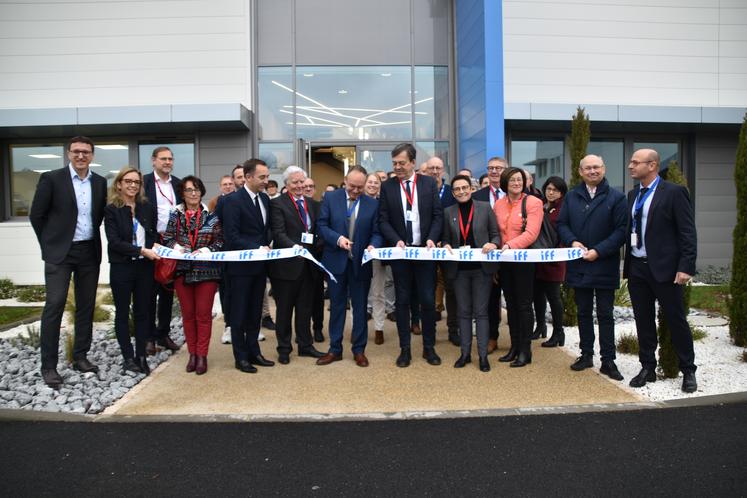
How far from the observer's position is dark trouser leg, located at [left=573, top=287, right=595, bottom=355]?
18.1 feet

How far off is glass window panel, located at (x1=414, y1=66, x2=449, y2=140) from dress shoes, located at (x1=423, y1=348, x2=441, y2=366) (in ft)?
27.1

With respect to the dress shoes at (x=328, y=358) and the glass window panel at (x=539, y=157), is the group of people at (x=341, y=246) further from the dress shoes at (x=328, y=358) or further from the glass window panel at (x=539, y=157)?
the glass window panel at (x=539, y=157)

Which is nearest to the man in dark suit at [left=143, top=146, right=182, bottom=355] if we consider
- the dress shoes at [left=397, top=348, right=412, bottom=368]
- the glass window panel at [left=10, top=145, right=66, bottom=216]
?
the dress shoes at [left=397, top=348, right=412, bottom=368]

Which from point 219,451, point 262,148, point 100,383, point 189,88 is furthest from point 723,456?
point 189,88

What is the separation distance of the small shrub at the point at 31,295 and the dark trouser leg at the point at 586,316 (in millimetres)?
9997

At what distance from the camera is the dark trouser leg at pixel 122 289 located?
5.41 metres

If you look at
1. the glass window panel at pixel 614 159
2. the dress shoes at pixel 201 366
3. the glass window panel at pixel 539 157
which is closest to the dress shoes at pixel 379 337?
the dress shoes at pixel 201 366

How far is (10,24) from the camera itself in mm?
12562

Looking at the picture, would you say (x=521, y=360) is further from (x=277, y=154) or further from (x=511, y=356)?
(x=277, y=154)

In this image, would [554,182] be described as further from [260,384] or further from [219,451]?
[219,451]

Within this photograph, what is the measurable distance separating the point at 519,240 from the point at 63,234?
431 cm

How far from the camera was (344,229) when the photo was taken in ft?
19.3

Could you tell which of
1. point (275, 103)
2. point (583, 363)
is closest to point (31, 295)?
point (275, 103)

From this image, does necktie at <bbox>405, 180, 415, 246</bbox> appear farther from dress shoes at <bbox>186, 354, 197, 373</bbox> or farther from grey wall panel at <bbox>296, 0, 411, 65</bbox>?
grey wall panel at <bbox>296, 0, 411, 65</bbox>
